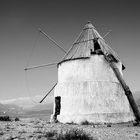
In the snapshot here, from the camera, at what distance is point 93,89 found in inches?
625

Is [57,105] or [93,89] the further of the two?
[57,105]

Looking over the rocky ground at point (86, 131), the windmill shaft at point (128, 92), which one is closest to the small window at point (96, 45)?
the windmill shaft at point (128, 92)

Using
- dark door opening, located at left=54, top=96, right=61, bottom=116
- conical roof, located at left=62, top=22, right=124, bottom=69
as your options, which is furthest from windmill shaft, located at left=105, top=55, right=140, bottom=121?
dark door opening, located at left=54, top=96, right=61, bottom=116

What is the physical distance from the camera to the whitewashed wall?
50.6 feet

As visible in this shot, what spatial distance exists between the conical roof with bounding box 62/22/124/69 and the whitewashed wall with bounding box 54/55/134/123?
1.84 ft

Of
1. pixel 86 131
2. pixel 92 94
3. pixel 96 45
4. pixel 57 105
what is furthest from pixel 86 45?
pixel 86 131

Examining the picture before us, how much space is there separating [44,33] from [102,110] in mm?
8530

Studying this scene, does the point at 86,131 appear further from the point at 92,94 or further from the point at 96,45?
the point at 96,45

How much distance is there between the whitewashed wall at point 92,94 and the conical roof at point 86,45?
1.84 feet

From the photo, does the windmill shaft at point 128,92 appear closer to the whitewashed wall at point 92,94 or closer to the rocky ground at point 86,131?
the whitewashed wall at point 92,94

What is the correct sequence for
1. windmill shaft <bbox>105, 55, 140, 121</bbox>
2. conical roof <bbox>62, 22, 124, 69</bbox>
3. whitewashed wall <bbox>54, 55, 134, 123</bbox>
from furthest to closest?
conical roof <bbox>62, 22, 124, 69</bbox>, windmill shaft <bbox>105, 55, 140, 121</bbox>, whitewashed wall <bbox>54, 55, 134, 123</bbox>

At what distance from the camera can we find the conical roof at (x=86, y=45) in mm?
17156

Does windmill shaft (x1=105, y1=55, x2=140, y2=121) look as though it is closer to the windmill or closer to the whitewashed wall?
the windmill

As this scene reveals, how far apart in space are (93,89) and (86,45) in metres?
4.02
